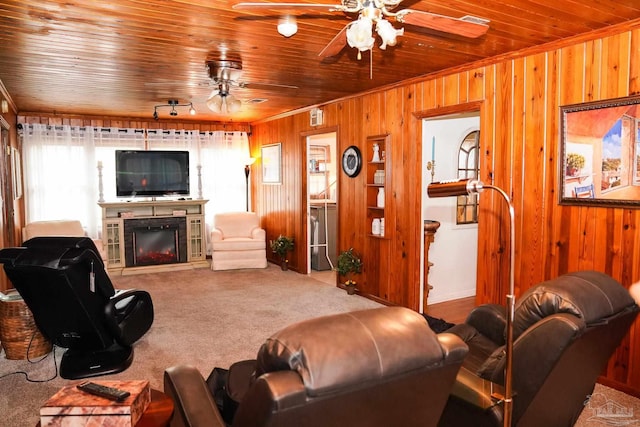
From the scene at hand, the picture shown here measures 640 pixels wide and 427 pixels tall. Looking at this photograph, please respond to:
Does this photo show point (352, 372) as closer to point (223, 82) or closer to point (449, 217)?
point (223, 82)

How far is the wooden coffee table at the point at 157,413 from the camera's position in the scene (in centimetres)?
171

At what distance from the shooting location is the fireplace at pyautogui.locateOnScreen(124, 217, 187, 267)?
276 inches

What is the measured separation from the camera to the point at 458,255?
17.8ft

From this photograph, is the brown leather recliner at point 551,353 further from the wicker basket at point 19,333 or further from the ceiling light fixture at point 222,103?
the wicker basket at point 19,333

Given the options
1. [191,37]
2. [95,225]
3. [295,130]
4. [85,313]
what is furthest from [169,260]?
[191,37]

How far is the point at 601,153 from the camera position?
303 centimetres


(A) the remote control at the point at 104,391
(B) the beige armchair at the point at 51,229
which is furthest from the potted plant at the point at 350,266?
(A) the remote control at the point at 104,391

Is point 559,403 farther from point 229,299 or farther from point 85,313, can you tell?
point 229,299

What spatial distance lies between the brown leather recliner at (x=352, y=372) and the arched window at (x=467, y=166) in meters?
4.18

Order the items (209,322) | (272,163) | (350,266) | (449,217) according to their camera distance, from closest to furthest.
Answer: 1. (209,322)
2. (449,217)
3. (350,266)
4. (272,163)

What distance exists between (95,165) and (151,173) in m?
0.83

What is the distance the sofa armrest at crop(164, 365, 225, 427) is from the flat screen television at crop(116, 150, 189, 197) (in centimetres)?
601

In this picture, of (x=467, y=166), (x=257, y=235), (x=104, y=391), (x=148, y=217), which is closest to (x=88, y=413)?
(x=104, y=391)

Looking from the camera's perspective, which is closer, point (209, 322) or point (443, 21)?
point (443, 21)
